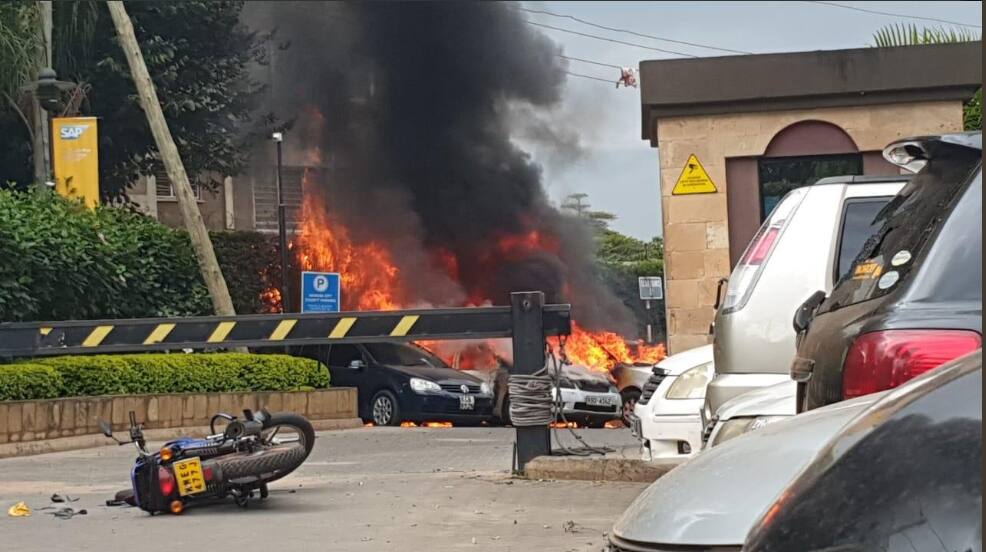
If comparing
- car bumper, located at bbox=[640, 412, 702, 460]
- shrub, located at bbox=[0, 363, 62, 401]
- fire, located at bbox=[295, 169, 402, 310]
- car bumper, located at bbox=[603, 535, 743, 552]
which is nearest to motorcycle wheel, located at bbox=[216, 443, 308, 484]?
car bumper, located at bbox=[640, 412, 702, 460]

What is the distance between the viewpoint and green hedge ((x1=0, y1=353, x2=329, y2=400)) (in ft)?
51.3

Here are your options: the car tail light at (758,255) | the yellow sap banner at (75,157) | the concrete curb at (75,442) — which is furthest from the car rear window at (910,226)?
the yellow sap banner at (75,157)

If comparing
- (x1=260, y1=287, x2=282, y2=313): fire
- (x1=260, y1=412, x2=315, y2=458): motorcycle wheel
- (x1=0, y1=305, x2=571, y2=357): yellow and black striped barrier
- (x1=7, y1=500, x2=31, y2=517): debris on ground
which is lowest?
(x1=7, y1=500, x2=31, y2=517): debris on ground

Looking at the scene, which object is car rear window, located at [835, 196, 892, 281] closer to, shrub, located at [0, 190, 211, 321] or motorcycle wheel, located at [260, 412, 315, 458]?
motorcycle wheel, located at [260, 412, 315, 458]

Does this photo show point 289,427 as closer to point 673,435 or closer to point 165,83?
point 673,435

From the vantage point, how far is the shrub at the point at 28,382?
49.5 feet

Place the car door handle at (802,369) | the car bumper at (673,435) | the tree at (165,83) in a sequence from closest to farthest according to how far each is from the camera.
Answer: the car door handle at (802,369), the car bumper at (673,435), the tree at (165,83)

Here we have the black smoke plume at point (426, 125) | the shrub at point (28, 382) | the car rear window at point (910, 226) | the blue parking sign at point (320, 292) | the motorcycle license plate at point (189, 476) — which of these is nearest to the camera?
the car rear window at point (910, 226)

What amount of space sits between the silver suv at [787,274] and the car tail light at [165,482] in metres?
3.30

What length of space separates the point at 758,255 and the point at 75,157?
15.3 meters

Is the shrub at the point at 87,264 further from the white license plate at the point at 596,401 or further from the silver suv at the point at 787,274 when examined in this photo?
the silver suv at the point at 787,274

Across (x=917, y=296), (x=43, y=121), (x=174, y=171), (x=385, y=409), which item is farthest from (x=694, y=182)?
(x=43, y=121)

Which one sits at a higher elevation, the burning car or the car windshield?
the car windshield

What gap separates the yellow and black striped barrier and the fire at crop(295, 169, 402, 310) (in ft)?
63.3
